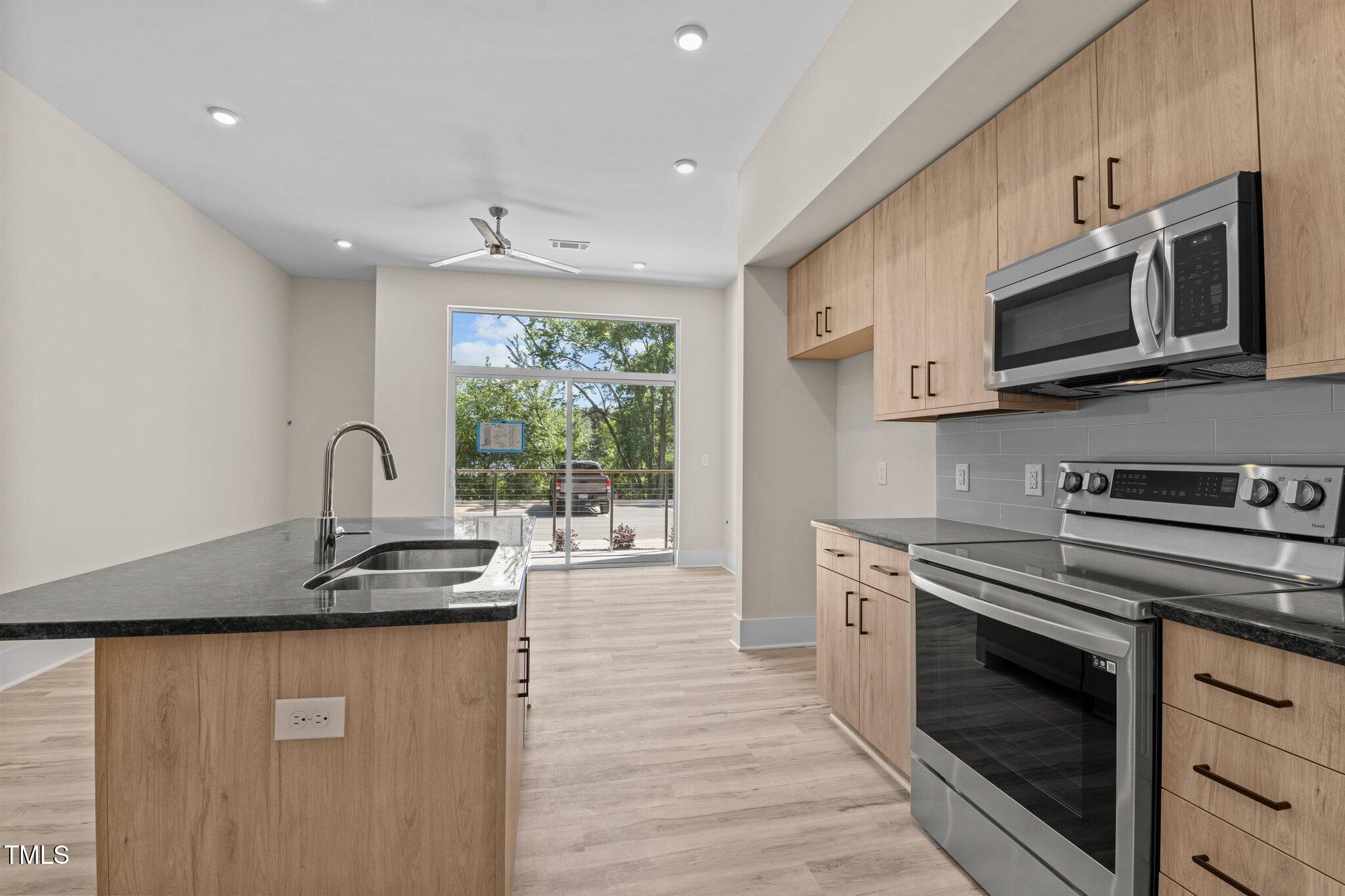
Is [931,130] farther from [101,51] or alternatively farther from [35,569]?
[35,569]

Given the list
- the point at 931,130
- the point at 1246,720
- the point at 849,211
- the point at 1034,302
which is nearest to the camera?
the point at 1246,720

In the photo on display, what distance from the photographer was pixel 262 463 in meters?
5.44

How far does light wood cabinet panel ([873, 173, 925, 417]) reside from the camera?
2463mm

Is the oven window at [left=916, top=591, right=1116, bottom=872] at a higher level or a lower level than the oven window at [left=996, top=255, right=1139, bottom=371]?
lower

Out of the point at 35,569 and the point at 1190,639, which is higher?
the point at 1190,639

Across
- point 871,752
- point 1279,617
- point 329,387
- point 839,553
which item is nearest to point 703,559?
point 839,553

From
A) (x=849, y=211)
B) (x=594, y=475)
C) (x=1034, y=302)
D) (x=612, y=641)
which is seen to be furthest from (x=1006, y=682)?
(x=594, y=475)

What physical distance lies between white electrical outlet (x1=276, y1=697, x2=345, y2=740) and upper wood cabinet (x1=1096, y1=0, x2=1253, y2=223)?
2.10 metres

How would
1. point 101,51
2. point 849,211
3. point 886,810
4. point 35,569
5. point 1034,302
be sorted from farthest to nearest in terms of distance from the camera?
point 35,569, point 849,211, point 101,51, point 886,810, point 1034,302

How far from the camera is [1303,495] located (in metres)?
1.32

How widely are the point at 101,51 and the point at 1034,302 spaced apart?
151 inches

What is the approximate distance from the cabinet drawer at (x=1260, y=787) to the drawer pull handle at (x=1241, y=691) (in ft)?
0.24

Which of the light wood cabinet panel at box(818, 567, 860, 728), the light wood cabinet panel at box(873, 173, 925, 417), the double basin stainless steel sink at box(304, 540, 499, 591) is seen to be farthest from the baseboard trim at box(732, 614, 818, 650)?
the double basin stainless steel sink at box(304, 540, 499, 591)

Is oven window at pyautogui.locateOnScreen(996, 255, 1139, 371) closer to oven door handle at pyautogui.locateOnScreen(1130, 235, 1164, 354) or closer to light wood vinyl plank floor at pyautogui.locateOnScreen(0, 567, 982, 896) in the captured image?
oven door handle at pyautogui.locateOnScreen(1130, 235, 1164, 354)
